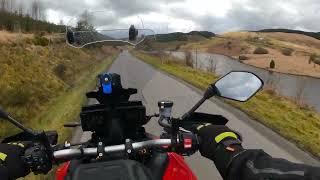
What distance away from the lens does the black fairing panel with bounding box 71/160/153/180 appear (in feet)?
6.95

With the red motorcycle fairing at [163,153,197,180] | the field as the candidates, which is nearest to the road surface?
the red motorcycle fairing at [163,153,197,180]

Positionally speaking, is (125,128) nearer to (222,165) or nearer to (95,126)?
(95,126)

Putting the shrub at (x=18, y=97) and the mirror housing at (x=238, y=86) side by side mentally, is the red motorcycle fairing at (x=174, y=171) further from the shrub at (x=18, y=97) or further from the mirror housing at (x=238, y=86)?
the shrub at (x=18, y=97)

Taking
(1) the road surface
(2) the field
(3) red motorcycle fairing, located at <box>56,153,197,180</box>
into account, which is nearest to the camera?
(3) red motorcycle fairing, located at <box>56,153,197,180</box>

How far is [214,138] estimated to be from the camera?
101 inches

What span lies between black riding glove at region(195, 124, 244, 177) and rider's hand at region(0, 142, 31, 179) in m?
0.94

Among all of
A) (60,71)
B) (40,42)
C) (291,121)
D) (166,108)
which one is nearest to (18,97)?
(291,121)

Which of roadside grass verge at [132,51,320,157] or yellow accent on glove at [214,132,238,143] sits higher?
yellow accent on glove at [214,132,238,143]

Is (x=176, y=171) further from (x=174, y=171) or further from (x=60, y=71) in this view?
→ (x=60, y=71)

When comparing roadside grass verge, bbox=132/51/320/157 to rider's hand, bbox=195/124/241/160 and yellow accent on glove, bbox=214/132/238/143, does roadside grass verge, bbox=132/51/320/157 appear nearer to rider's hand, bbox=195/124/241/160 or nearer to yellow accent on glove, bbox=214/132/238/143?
rider's hand, bbox=195/124/241/160

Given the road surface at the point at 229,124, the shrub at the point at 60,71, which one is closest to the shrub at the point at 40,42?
the shrub at the point at 60,71

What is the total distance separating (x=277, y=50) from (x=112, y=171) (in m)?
109

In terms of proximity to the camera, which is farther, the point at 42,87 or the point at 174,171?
the point at 42,87

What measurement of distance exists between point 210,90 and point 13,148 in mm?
1140
